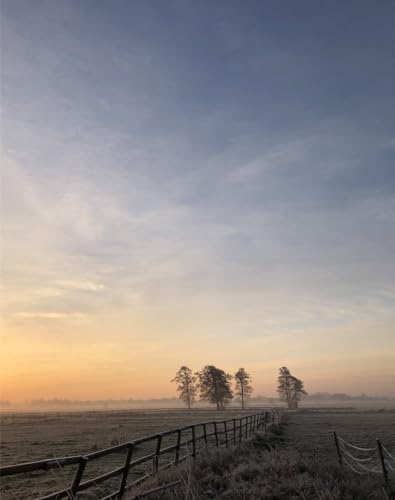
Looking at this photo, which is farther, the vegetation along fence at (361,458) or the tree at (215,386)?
the tree at (215,386)

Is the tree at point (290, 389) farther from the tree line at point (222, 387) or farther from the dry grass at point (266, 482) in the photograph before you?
the dry grass at point (266, 482)

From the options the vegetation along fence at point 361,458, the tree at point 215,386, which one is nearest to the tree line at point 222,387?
the tree at point 215,386

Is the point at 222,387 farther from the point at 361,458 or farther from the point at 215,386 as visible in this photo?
the point at 361,458

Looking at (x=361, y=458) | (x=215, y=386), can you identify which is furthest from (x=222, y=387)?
(x=361, y=458)

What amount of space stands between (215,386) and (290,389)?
70.0ft

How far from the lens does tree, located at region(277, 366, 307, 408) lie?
104 meters

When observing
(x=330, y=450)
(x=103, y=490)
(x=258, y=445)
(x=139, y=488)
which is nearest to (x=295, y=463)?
(x=139, y=488)

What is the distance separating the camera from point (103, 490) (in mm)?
11281

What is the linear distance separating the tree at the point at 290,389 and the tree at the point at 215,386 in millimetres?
16284

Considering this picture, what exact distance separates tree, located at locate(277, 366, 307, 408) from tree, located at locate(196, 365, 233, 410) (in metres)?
16.3

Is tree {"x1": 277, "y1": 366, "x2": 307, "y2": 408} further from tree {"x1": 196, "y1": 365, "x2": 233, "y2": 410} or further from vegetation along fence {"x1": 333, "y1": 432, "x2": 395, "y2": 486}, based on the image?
vegetation along fence {"x1": 333, "y1": 432, "x2": 395, "y2": 486}

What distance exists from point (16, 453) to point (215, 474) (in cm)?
1583

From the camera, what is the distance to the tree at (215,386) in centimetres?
9488

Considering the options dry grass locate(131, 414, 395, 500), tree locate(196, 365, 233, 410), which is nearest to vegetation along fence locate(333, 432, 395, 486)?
dry grass locate(131, 414, 395, 500)
